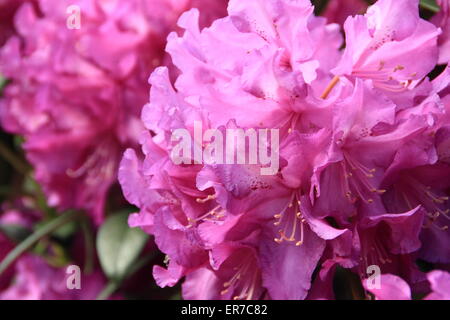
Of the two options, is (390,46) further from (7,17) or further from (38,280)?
(7,17)

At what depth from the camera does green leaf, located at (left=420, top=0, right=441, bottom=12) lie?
800mm

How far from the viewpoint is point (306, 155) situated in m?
0.66

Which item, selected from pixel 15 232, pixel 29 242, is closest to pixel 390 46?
pixel 29 242

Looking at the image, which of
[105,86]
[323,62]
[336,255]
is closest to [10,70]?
[105,86]

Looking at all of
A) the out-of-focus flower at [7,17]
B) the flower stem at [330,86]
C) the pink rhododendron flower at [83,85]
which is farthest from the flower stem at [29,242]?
the flower stem at [330,86]

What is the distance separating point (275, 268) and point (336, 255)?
62 mm

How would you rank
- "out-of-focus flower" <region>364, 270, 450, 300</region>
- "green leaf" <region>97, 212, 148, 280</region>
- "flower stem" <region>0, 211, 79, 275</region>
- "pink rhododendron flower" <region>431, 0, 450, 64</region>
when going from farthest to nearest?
1. "flower stem" <region>0, 211, 79, 275</region>
2. "green leaf" <region>97, 212, 148, 280</region>
3. "pink rhododendron flower" <region>431, 0, 450, 64</region>
4. "out-of-focus flower" <region>364, 270, 450, 300</region>

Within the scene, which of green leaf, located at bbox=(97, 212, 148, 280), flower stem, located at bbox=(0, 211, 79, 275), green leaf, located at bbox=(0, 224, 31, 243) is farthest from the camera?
green leaf, located at bbox=(0, 224, 31, 243)

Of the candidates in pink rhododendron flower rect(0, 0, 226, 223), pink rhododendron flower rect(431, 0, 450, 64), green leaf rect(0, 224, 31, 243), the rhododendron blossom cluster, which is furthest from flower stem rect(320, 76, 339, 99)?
green leaf rect(0, 224, 31, 243)

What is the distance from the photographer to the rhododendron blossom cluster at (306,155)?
655 mm

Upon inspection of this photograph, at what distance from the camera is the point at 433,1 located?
82 cm

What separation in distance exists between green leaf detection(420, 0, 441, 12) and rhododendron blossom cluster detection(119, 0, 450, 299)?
0.17 ft

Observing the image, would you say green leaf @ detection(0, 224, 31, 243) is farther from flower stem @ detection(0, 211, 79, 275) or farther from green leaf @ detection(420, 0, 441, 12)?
green leaf @ detection(420, 0, 441, 12)

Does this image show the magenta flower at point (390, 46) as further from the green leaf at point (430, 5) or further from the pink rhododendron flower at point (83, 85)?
the pink rhododendron flower at point (83, 85)
